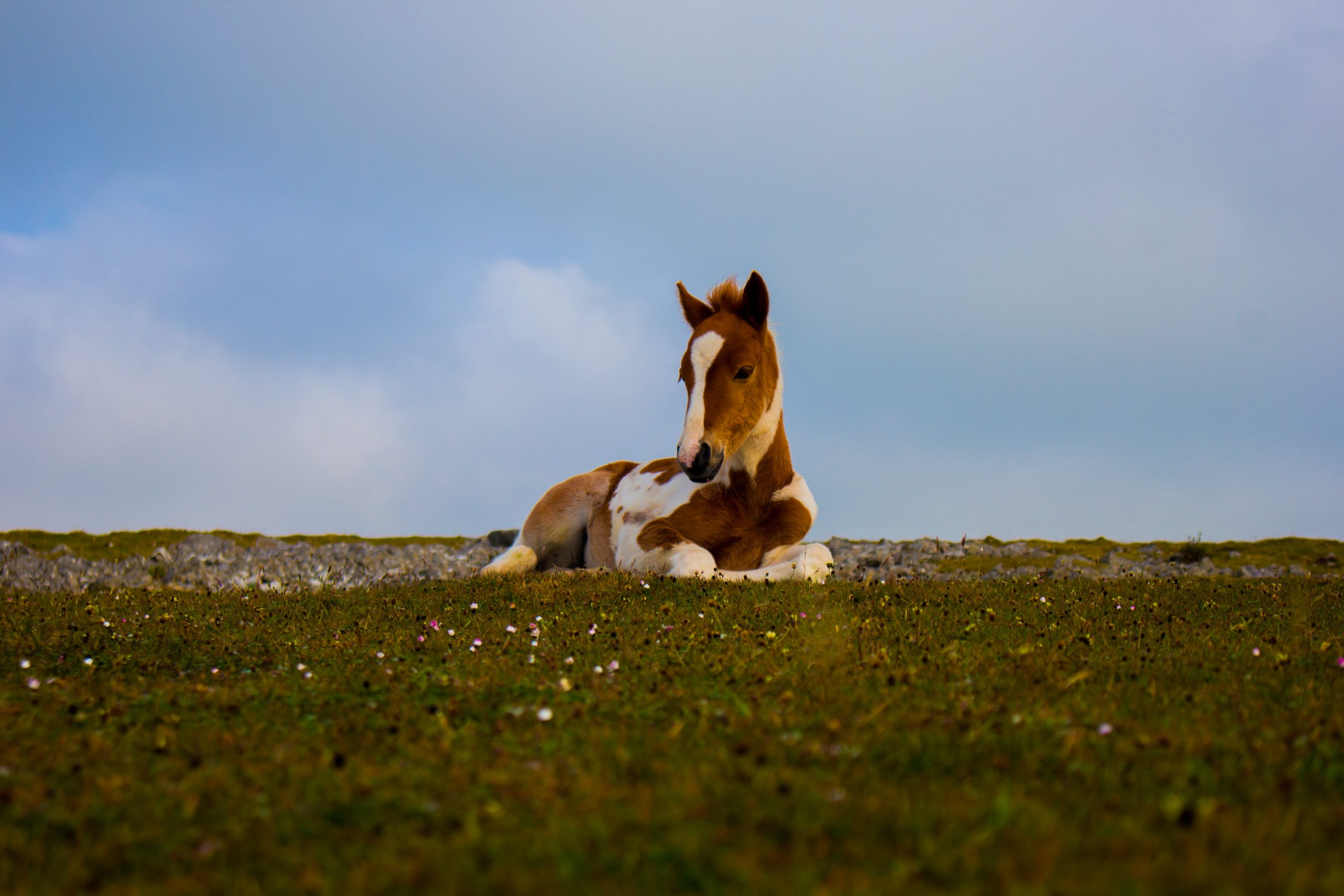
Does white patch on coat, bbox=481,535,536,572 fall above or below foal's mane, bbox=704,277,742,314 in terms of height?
below

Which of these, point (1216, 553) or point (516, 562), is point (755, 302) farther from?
point (1216, 553)

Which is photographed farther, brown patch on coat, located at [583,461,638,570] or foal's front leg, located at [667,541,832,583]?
brown patch on coat, located at [583,461,638,570]

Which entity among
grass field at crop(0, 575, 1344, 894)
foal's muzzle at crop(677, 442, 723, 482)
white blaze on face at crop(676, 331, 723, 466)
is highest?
white blaze on face at crop(676, 331, 723, 466)

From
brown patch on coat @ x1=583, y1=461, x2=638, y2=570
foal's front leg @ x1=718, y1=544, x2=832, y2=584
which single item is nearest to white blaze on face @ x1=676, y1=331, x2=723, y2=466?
foal's front leg @ x1=718, y1=544, x2=832, y2=584

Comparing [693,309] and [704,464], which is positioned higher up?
[693,309]

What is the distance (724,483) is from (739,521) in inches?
23.4

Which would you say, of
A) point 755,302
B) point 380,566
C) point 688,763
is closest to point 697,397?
point 755,302

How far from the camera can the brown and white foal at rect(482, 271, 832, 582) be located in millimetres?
11664

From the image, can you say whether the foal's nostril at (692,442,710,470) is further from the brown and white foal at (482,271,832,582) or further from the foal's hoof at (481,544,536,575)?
the foal's hoof at (481,544,536,575)

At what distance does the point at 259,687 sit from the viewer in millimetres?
Answer: 6105

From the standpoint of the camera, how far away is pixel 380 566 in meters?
21.0

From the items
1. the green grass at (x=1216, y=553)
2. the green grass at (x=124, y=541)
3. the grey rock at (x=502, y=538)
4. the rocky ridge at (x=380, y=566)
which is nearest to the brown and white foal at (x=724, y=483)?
the rocky ridge at (x=380, y=566)

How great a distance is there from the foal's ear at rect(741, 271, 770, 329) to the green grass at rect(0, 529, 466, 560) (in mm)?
19575

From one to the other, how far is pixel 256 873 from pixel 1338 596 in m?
13.7
